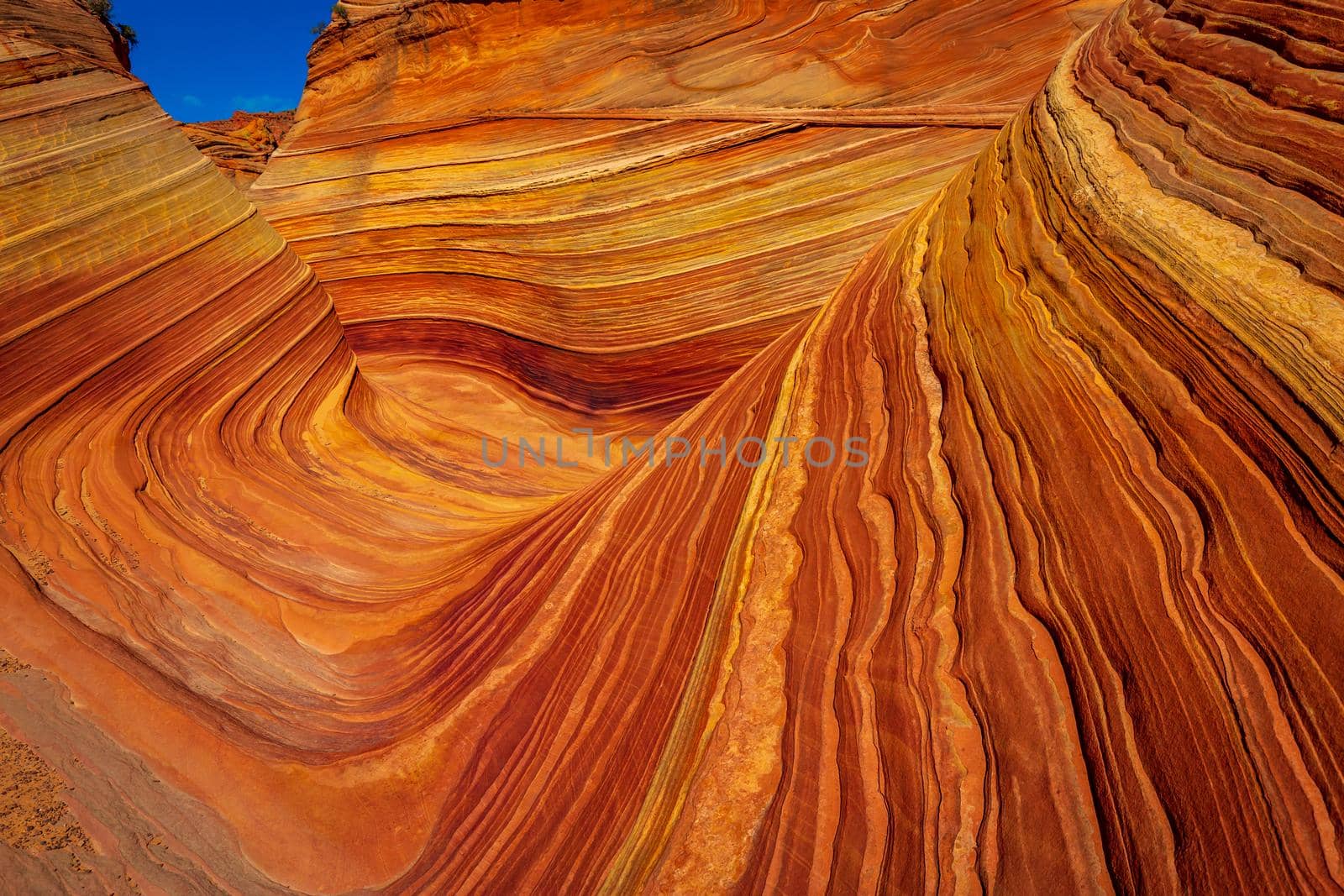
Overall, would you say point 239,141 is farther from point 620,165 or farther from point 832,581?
point 832,581

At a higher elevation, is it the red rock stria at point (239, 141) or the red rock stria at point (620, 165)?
the red rock stria at point (239, 141)

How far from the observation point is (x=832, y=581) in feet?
7.23

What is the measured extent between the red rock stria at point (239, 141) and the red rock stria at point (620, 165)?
20.2 ft

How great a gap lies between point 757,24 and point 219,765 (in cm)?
636

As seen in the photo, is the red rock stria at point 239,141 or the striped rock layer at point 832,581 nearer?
the striped rock layer at point 832,581

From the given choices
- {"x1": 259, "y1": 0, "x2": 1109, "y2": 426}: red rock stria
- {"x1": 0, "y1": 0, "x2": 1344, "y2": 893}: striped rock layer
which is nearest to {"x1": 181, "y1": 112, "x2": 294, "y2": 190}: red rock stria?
{"x1": 259, "y1": 0, "x2": 1109, "y2": 426}: red rock stria

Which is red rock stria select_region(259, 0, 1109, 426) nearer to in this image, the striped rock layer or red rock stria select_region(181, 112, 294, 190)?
the striped rock layer

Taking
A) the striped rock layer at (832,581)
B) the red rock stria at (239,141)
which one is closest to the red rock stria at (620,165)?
the striped rock layer at (832,581)

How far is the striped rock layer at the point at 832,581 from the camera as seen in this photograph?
4.83 ft

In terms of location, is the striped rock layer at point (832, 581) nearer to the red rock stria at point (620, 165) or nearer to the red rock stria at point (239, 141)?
the red rock stria at point (620, 165)

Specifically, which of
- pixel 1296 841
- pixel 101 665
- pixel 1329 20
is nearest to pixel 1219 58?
pixel 1329 20

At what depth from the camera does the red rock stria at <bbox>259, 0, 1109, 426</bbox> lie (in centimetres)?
536

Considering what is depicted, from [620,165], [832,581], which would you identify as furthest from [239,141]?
[832,581]

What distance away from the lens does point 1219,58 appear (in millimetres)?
2420
